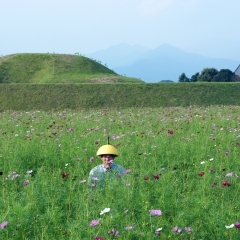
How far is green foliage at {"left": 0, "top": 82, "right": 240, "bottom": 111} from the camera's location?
21891 millimetres

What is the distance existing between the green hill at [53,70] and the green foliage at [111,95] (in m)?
4.31

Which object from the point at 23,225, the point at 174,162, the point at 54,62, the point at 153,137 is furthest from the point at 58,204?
the point at 54,62

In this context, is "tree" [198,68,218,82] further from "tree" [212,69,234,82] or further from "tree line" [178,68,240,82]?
"tree" [212,69,234,82]

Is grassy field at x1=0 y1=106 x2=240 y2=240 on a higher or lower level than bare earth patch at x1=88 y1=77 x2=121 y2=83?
higher

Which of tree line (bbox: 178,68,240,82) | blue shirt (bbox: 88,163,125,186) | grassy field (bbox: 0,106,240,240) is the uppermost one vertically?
blue shirt (bbox: 88,163,125,186)

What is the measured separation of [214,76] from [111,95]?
782 inches

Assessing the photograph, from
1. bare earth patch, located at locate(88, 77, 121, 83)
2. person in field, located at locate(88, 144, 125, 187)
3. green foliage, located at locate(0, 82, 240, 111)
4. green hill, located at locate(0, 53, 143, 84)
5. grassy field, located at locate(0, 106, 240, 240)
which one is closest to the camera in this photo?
grassy field, located at locate(0, 106, 240, 240)

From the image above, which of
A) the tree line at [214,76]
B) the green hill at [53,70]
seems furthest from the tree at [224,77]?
the green hill at [53,70]

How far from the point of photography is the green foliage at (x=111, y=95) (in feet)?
71.8

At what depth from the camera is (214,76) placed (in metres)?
40.6

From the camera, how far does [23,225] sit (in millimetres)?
3857

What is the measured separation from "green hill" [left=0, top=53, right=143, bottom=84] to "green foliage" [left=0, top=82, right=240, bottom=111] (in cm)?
431

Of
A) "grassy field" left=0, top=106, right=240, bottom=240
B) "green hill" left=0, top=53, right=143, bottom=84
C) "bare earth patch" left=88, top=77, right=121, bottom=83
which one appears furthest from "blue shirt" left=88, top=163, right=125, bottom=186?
"green hill" left=0, top=53, right=143, bottom=84

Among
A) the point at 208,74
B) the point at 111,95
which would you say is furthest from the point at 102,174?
the point at 208,74
